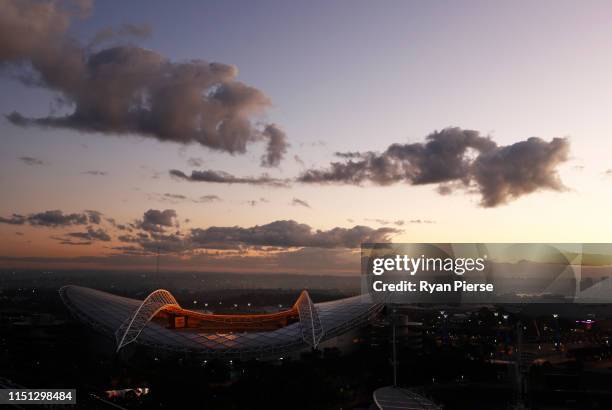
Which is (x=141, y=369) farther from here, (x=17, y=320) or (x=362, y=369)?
(x=17, y=320)

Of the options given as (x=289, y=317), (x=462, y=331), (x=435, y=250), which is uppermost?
(x=435, y=250)

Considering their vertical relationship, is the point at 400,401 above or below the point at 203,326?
above

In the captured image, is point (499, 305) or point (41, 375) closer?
point (41, 375)

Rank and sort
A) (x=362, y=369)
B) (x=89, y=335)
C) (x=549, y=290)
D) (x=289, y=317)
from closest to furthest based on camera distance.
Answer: (x=362, y=369) → (x=89, y=335) → (x=289, y=317) → (x=549, y=290)

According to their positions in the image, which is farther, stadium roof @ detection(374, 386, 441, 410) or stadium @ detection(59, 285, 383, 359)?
stadium @ detection(59, 285, 383, 359)

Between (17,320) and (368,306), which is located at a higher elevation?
(368,306)

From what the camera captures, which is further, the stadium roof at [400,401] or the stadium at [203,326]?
the stadium at [203,326]

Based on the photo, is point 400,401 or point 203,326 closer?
point 400,401

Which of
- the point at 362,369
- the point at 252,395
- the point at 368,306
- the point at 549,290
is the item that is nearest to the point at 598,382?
the point at 362,369
